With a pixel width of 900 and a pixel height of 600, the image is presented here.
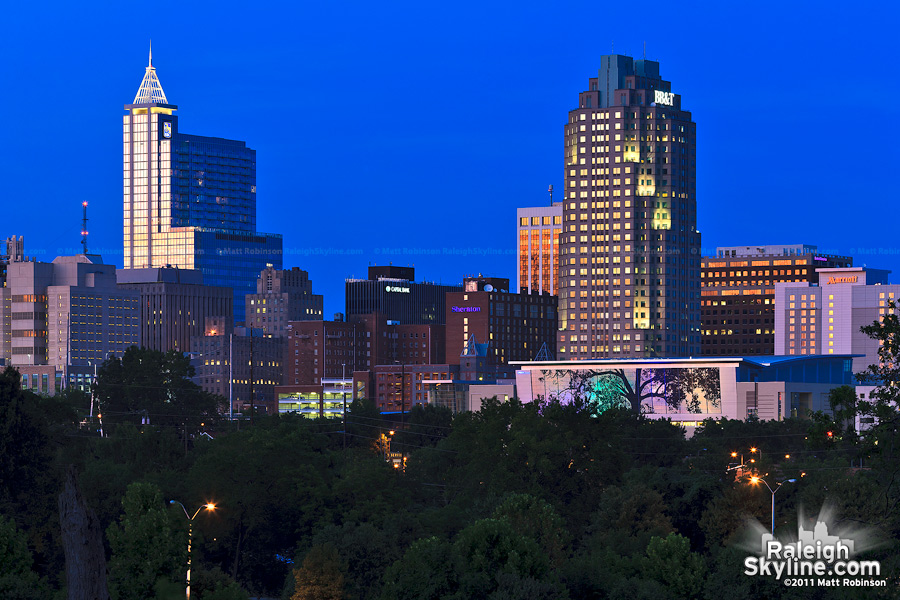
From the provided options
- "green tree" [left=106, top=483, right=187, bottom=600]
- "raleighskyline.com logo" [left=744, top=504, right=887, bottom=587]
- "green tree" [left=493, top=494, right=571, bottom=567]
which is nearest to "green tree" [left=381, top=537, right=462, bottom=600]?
"green tree" [left=493, top=494, right=571, bottom=567]

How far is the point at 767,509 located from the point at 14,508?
6552 cm

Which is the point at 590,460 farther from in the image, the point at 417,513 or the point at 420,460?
the point at 420,460

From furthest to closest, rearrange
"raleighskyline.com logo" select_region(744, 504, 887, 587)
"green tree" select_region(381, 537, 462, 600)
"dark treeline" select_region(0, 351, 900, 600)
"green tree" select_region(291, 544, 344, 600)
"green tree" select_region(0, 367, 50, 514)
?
"green tree" select_region(0, 367, 50, 514)
"green tree" select_region(291, 544, 344, 600)
"green tree" select_region(381, 537, 462, 600)
"dark treeline" select_region(0, 351, 900, 600)
"raleighskyline.com logo" select_region(744, 504, 887, 587)

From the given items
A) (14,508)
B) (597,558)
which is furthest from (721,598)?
(14,508)

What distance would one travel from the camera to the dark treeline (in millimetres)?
90688

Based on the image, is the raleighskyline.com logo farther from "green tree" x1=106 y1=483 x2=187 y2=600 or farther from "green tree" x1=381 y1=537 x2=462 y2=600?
"green tree" x1=106 y1=483 x2=187 y2=600

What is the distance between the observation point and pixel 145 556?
89438 millimetres

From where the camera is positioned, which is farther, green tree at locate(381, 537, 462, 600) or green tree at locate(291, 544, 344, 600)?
green tree at locate(291, 544, 344, 600)

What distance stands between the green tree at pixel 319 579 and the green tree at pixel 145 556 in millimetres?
9116

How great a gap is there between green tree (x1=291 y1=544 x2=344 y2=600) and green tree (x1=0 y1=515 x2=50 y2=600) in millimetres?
17411

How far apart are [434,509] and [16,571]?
47.3 metres

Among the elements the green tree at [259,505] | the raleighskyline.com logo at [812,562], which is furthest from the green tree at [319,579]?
the raleighskyline.com logo at [812,562]

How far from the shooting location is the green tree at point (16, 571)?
272 feet

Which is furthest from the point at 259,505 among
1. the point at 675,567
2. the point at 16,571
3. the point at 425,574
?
the point at 675,567
